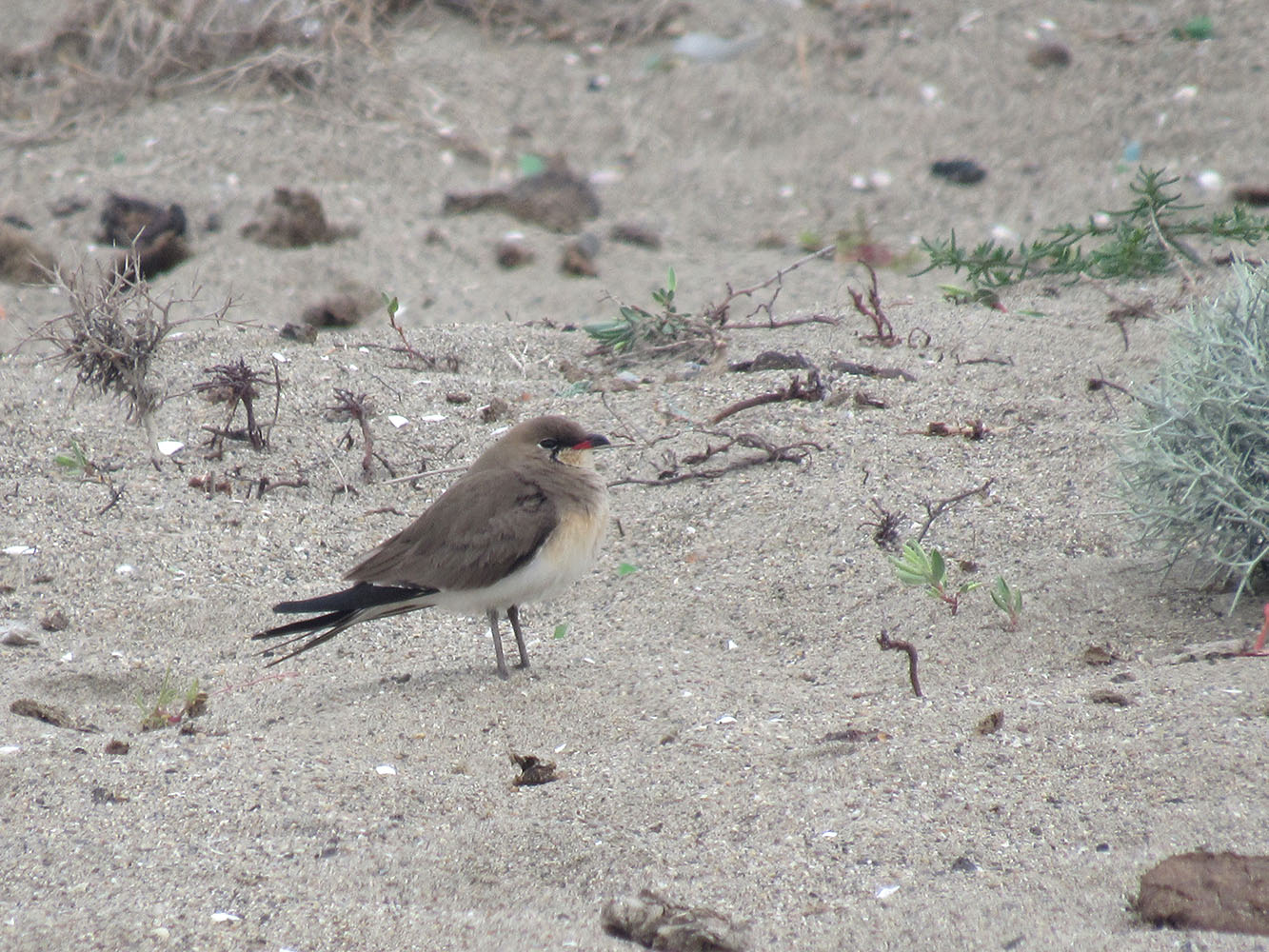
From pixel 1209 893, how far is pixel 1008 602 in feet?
4.24

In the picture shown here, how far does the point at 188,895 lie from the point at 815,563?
7.23 feet

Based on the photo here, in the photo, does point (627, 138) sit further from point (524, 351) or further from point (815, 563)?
point (815, 563)

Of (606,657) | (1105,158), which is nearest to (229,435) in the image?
(606,657)

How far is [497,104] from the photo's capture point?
901cm

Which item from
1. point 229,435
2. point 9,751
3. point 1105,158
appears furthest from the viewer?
point 1105,158

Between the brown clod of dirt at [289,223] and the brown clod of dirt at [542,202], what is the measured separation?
85cm

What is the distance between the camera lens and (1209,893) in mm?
2459

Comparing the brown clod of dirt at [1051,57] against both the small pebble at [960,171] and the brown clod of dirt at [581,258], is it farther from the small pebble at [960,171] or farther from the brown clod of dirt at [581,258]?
the brown clod of dirt at [581,258]

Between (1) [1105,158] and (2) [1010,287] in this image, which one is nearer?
(2) [1010,287]

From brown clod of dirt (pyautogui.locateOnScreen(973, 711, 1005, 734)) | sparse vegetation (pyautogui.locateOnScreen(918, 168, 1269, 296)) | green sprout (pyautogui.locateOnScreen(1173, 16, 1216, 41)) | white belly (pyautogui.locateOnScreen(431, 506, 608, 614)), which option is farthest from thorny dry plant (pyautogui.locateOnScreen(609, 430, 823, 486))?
green sprout (pyautogui.locateOnScreen(1173, 16, 1216, 41))

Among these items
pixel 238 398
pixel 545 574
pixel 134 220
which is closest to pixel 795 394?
pixel 545 574

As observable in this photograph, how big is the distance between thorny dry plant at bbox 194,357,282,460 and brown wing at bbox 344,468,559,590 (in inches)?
49.6

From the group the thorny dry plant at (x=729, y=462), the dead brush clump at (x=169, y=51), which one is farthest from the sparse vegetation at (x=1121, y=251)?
the dead brush clump at (x=169, y=51)

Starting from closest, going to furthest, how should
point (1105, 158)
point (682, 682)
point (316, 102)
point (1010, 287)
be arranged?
point (682, 682), point (1010, 287), point (1105, 158), point (316, 102)
